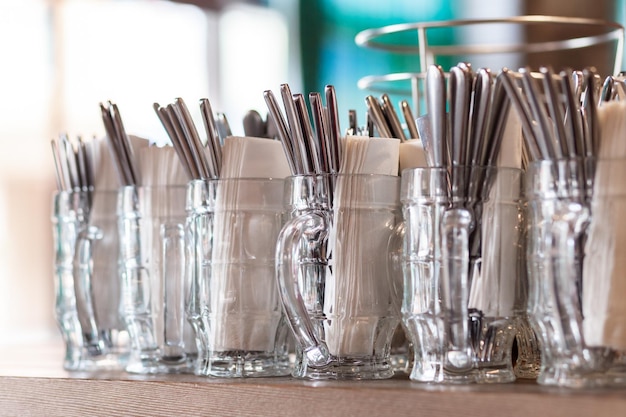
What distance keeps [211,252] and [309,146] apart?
135 mm

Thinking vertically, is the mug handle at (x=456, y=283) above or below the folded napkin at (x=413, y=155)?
below

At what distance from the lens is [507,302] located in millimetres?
640

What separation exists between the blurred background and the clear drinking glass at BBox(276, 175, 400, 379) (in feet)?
7.14

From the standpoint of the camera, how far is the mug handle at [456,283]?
62 cm

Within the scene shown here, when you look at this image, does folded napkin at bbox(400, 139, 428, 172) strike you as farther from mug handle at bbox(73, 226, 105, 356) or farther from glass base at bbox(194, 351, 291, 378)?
mug handle at bbox(73, 226, 105, 356)

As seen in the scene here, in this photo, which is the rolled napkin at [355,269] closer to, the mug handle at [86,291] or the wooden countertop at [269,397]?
the wooden countertop at [269,397]

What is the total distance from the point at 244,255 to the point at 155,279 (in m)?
0.13

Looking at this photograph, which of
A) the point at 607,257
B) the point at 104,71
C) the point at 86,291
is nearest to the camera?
the point at 607,257

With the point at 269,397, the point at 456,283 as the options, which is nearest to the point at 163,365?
the point at 269,397

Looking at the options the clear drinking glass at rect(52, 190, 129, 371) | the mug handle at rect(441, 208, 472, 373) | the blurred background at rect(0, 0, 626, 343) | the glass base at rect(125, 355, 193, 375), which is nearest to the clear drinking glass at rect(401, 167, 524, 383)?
the mug handle at rect(441, 208, 472, 373)

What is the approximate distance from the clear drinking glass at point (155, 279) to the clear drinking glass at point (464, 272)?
26 centimetres

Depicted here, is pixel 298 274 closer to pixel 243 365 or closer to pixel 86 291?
pixel 243 365

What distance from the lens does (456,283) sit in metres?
0.62

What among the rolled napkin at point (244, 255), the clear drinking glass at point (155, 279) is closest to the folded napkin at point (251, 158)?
the rolled napkin at point (244, 255)
